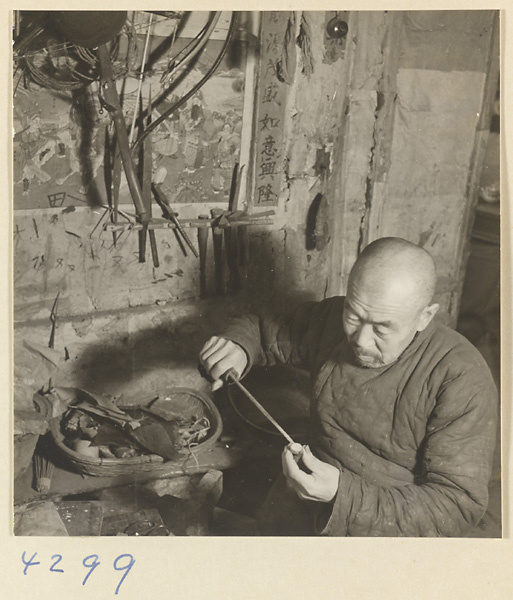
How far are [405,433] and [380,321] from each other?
328 mm

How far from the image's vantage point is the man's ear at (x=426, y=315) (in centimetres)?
163

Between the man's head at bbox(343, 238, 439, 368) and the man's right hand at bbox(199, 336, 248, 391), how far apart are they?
0.40 m

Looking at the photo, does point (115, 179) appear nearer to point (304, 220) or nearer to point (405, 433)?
point (304, 220)

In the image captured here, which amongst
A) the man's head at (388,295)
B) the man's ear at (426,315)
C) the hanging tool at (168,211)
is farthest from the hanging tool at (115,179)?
the man's ear at (426,315)

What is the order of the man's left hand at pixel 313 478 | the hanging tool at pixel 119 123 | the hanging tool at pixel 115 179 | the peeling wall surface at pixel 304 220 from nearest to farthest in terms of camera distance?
the man's left hand at pixel 313 478
the hanging tool at pixel 119 123
the hanging tool at pixel 115 179
the peeling wall surface at pixel 304 220

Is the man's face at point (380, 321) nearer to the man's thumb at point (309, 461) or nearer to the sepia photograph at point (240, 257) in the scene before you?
the sepia photograph at point (240, 257)

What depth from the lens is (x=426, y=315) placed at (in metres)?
1.65

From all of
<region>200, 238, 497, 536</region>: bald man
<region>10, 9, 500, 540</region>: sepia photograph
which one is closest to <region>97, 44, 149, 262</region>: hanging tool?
<region>10, 9, 500, 540</region>: sepia photograph

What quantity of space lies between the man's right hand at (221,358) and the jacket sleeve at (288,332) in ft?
0.27
